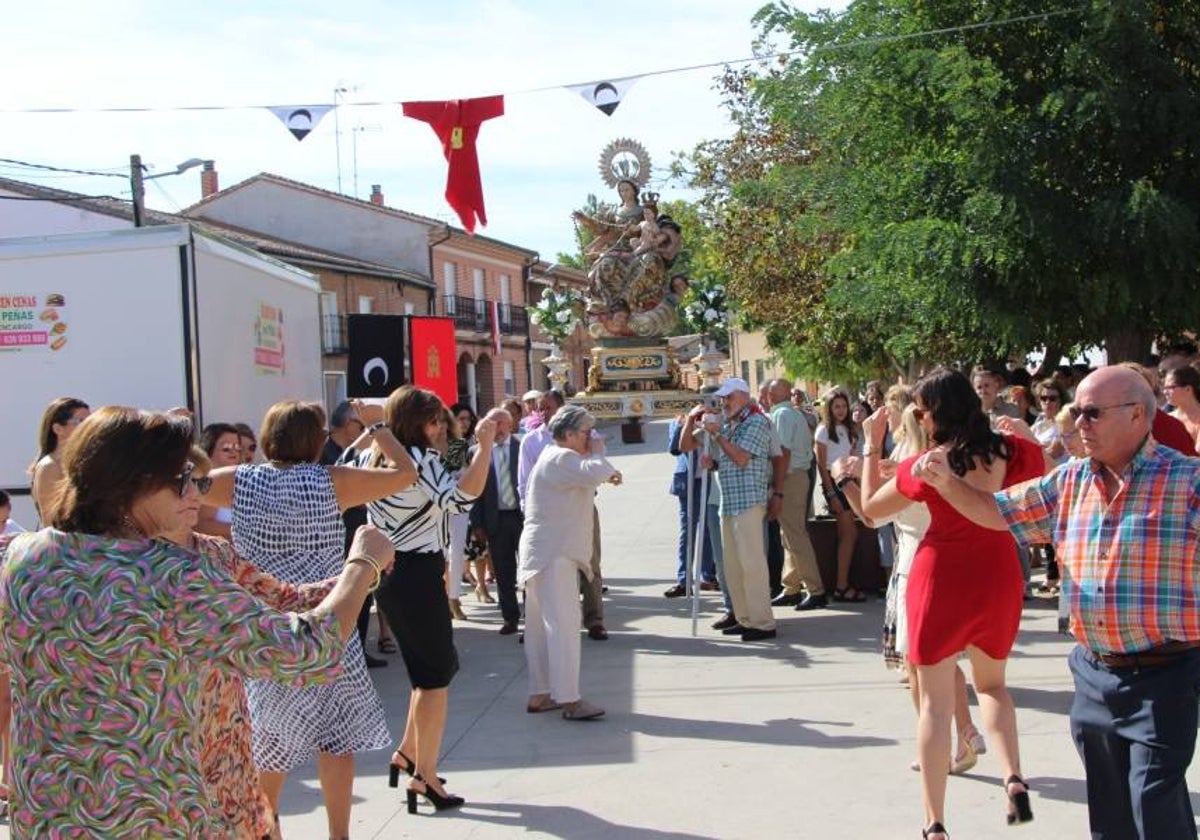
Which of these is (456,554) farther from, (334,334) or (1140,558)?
(334,334)

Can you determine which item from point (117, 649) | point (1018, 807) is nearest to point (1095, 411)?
point (1018, 807)

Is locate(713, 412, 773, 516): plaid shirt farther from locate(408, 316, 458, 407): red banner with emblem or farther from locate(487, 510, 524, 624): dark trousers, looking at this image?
locate(408, 316, 458, 407): red banner with emblem

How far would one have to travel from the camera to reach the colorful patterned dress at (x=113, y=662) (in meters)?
2.84

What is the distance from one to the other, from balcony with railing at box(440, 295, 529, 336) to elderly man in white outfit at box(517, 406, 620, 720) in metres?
41.1

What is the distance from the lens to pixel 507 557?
10.6 m

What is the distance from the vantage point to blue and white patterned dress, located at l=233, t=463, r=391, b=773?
4.93 m

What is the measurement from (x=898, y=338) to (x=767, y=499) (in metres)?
5.70

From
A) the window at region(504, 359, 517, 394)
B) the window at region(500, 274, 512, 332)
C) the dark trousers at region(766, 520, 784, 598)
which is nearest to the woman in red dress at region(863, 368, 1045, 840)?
the dark trousers at region(766, 520, 784, 598)

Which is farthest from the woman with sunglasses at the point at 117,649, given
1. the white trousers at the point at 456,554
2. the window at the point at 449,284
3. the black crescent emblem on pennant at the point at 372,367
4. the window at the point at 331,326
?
the window at the point at 449,284

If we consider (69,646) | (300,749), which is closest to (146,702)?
(69,646)

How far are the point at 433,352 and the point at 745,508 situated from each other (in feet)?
15.8

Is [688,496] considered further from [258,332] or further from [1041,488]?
[1041,488]

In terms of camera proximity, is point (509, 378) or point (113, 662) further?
point (509, 378)

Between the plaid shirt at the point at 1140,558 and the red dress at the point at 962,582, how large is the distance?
1025 millimetres
